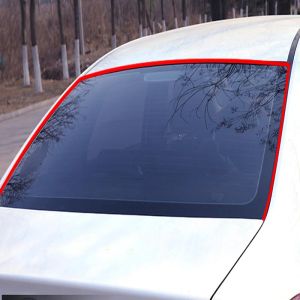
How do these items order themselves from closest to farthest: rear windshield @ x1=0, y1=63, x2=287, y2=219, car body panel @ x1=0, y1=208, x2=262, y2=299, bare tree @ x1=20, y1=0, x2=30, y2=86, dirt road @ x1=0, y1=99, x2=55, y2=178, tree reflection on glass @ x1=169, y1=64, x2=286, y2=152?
car body panel @ x1=0, y1=208, x2=262, y2=299, rear windshield @ x1=0, y1=63, x2=287, y2=219, tree reflection on glass @ x1=169, y1=64, x2=286, y2=152, dirt road @ x1=0, y1=99, x2=55, y2=178, bare tree @ x1=20, y1=0, x2=30, y2=86

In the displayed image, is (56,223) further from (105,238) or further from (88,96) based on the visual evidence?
(88,96)

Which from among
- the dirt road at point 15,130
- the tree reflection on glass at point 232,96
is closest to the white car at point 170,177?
the tree reflection on glass at point 232,96

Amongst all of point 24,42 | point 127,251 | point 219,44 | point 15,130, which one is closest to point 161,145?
point 219,44

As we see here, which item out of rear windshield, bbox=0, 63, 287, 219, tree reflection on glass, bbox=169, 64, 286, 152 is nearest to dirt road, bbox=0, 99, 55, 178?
rear windshield, bbox=0, 63, 287, 219

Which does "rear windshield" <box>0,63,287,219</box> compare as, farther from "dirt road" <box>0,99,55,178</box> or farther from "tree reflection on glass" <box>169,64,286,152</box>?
"dirt road" <box>0,99,55,178</box>

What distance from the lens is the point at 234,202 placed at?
2.23 meters

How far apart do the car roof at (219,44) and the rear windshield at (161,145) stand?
67 mm

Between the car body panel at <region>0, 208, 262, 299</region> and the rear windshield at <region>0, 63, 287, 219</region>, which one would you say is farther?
the rear windshield at <region>0, 63, 287, 219</region>

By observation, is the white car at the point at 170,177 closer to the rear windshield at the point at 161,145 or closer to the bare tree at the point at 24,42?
the rear windshield at the point at 161,145

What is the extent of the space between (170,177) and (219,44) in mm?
670

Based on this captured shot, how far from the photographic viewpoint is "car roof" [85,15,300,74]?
272 centimetres

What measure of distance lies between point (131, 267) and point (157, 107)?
112cm

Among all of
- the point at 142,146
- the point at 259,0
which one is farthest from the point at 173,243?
the point at 259,0

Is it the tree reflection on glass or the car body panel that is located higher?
the tree reflection on glass
